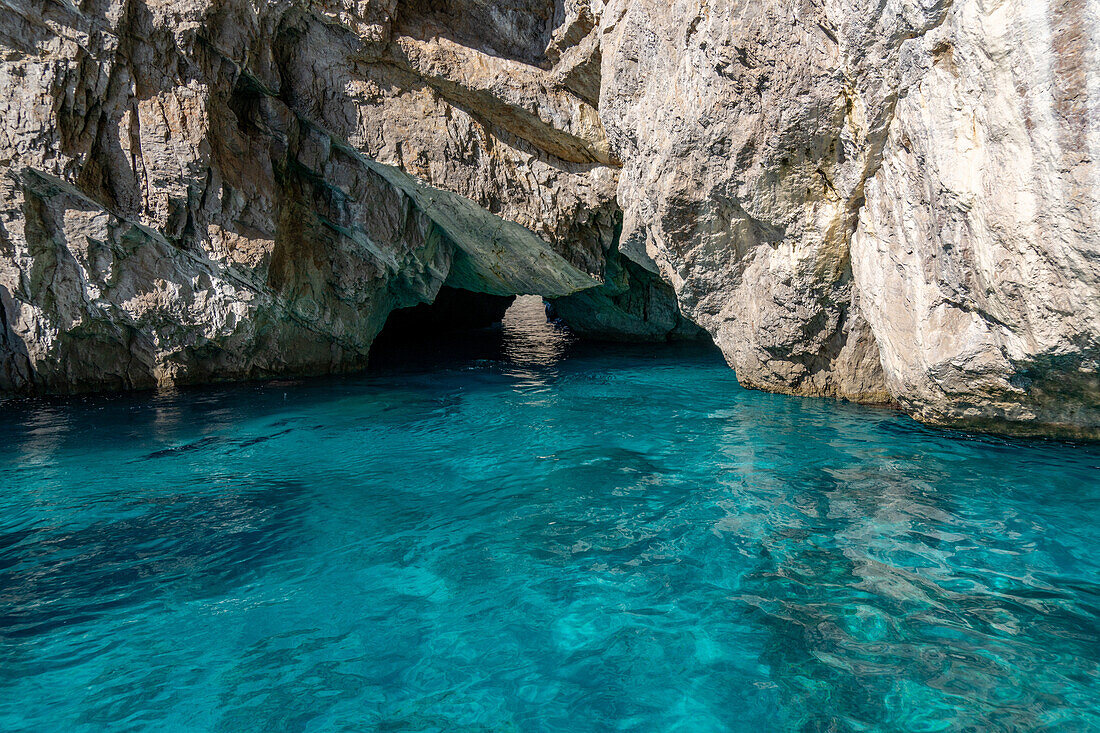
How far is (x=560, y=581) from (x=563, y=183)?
345 inches

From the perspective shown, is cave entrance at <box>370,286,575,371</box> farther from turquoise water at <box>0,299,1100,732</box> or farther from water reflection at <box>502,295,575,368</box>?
turquoise water at <box>0,299,1100,732</box>

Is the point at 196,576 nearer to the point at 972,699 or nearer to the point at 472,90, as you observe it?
the point at 972,699

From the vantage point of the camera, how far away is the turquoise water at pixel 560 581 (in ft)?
12.0

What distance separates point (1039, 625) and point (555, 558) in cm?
318

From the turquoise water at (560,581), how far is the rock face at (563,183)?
1.75 metres

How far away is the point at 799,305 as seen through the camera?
9.37 m

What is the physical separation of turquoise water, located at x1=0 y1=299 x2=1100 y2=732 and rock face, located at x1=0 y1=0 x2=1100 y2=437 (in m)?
1.75

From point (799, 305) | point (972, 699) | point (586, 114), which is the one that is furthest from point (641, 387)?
point (972, 699)

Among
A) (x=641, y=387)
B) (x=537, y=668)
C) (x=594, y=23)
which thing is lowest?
(x=537, y=668)

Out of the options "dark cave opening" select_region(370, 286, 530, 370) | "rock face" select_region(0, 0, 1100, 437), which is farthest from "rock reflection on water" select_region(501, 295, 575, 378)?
"rock face" select_region(0, 0, 1100, 437)

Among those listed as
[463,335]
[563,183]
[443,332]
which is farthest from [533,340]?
[563,183]

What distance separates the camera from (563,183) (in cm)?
1220

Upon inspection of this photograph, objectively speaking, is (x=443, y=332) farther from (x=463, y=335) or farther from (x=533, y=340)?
(x=533, y=340)

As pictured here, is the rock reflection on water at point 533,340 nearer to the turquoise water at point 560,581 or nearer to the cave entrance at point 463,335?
the cave entrance at point 463,335
